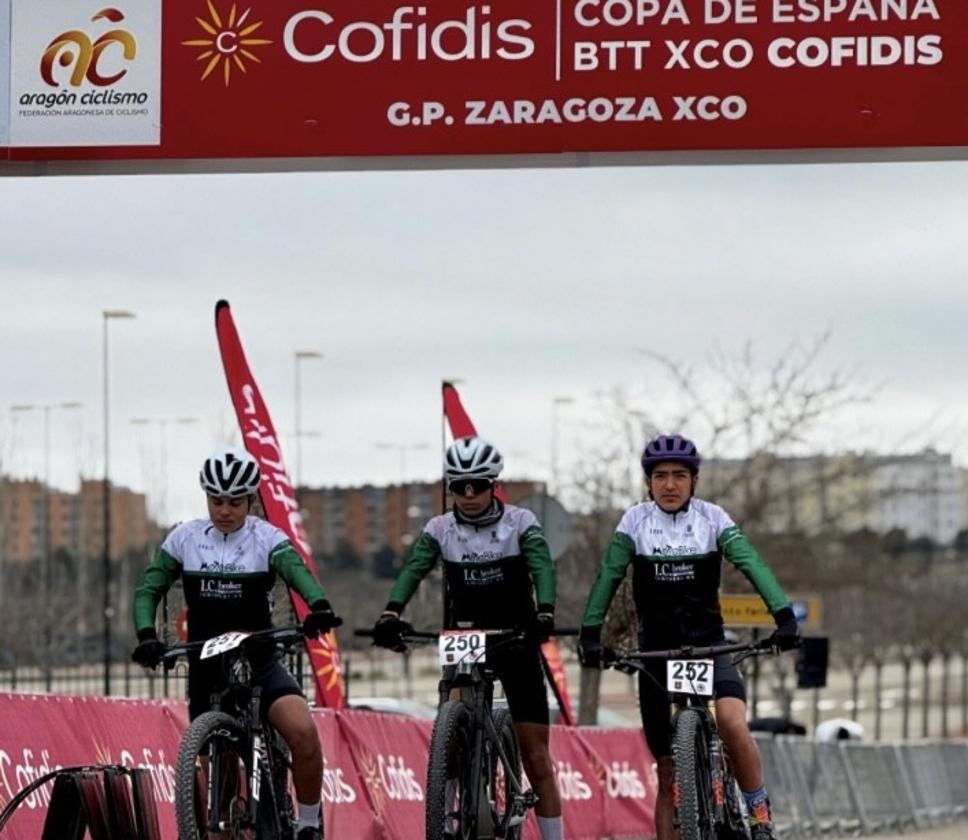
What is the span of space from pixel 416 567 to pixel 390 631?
0.48 metres

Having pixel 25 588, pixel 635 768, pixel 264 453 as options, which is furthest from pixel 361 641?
pixel 264 453

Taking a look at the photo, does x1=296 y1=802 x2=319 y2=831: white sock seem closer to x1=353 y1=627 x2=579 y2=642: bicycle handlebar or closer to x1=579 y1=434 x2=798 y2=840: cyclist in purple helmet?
x1=353 y1=627 x2=579 y2=642: bicycle handlebar

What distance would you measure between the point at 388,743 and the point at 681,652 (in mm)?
6414

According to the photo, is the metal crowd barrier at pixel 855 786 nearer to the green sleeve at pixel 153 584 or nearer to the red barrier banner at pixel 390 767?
the red barrier banner at pixel 390 767

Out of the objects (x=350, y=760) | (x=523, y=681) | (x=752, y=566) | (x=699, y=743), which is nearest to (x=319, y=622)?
(x=523, y=681)

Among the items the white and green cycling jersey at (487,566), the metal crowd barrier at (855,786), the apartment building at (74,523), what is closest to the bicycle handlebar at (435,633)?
the white and green cycling jersey at (487,566)

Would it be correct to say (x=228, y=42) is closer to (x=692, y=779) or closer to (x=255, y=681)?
(x=255, y=681)

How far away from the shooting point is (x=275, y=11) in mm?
14938

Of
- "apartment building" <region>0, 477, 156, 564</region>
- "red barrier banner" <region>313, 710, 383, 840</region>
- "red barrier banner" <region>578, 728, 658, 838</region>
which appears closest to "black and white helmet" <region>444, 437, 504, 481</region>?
"red barrier banner" <region>313, 710, 383, 840</region>

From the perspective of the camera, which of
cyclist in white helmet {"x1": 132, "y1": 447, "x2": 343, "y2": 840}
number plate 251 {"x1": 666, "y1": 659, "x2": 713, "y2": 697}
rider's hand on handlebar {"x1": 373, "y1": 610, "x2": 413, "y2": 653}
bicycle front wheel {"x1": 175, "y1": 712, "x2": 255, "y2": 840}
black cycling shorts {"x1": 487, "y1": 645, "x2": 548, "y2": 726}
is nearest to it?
bicycle front wheel {"x1": 175, "y1": 712, "x2": 255, "y2": 840}

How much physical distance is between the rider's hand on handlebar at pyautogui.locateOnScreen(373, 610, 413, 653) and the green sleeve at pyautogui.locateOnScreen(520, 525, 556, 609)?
0.69 metres

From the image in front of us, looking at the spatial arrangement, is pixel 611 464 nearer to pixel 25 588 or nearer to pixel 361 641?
pixel 361 641

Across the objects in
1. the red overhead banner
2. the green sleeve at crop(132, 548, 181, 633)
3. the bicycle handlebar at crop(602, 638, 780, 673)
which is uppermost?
the red overhead banner

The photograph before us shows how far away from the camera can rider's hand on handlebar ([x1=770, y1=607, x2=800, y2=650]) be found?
1207 centimetres
